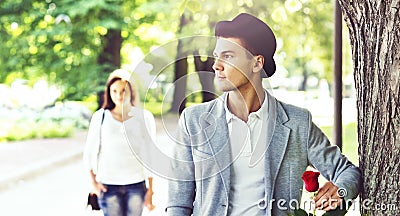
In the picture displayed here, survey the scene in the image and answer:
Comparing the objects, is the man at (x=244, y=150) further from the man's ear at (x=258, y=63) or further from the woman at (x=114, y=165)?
the woman at (x=114, y=165)

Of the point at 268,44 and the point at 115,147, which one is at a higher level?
the point at 268,44

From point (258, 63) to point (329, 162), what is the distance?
27cm

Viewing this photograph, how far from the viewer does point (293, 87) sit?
14578 mm

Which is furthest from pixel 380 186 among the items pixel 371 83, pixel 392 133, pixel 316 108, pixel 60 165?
pixel 316 108

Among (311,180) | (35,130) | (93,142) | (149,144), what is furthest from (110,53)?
(311,180)

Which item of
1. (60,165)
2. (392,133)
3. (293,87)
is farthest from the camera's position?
(293,87)

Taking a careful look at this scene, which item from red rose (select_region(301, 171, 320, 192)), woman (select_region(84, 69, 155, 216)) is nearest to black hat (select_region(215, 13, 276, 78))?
red rose (select_region(301, 171, 320, 192))

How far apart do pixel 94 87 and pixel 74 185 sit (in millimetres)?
3401

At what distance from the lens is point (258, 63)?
5.05 ft

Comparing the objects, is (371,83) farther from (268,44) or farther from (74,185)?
(74,185)

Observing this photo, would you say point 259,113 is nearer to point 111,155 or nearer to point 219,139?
point 219,139

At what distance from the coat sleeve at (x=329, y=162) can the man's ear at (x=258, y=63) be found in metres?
0.16

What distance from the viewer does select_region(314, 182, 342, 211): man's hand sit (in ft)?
4.78

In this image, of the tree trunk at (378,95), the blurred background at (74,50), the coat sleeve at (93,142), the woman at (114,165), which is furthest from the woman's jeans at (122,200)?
the blurred background at (74,50)
